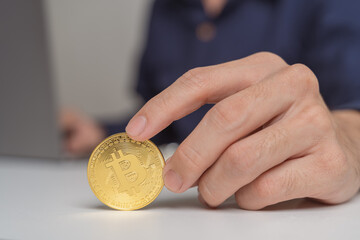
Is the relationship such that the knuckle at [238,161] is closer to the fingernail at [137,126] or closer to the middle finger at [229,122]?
the middle finger at [229,122]

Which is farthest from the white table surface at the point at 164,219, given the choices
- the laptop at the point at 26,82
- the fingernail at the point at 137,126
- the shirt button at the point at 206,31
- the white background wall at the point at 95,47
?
the white background wall at the point at 95,47

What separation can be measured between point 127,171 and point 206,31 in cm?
105

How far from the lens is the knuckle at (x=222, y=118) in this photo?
2.05 feet

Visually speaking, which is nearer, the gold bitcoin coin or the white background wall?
the gold bitcoin coin

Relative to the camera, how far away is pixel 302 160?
0.66 m

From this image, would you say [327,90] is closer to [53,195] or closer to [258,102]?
[258,102]

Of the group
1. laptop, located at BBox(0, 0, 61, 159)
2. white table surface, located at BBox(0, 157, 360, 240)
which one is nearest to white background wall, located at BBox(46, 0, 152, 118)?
laptop, located at BBox(0, 0, 61, 159)

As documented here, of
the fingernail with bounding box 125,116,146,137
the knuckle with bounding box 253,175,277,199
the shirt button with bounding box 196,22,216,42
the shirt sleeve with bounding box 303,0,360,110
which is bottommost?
the shirt button with bounding box 196,22,216,42

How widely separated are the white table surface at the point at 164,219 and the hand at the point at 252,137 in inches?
1.3

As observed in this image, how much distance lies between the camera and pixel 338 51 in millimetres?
1296

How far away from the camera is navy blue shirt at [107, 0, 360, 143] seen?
127cm

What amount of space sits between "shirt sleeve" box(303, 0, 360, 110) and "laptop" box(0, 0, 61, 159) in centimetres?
84

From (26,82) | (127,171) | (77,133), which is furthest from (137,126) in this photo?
(77,133)

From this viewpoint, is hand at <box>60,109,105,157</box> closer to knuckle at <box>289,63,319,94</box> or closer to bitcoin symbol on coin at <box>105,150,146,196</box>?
bitcoin symbol on coin at <box>105,150,146,196</box>
